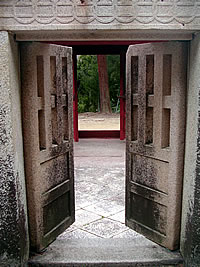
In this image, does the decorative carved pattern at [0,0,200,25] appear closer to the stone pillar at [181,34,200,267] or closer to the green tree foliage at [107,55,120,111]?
the stone pillar at [181,34,200,267]

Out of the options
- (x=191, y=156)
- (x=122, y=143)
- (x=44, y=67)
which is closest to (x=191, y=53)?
(x=191, y=156)

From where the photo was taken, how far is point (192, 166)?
7.97ft

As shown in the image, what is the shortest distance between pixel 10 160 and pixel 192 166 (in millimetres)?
1426

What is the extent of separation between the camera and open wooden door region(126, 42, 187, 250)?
8.67 feet

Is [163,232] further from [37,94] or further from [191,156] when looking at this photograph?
[37,94]

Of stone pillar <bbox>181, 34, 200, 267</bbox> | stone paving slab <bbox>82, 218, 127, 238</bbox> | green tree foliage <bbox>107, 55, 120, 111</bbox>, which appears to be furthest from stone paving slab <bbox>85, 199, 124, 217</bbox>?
green tree foliage <bbox>107, 55, 120, 111</bbox>

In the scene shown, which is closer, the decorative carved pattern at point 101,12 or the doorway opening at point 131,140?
the decorative carved pattern at point 101,12

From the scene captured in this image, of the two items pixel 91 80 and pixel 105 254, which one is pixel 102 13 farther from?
pixel 91 80

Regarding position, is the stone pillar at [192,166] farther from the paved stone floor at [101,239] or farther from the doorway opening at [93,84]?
the doorway opening at [93,84]

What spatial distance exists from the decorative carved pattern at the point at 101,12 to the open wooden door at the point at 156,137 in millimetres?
422

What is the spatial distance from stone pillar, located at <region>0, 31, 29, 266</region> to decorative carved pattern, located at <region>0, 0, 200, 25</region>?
0.20m

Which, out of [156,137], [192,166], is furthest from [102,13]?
[192,166]

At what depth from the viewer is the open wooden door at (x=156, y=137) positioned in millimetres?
2643

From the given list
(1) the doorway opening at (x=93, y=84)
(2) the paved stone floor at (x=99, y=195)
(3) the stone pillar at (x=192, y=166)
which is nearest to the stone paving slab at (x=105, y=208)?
(2) the paved stone floor at (x=99, y=195)
